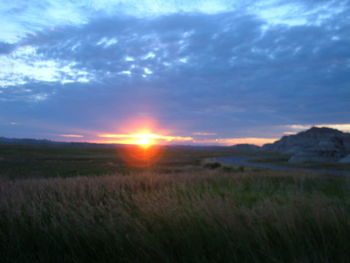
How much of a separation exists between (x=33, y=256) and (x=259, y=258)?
3354mm

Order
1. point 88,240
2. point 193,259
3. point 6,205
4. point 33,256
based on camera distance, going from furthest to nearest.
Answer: point 6,205 → point 88,240 → point 33,256 → point 193,259

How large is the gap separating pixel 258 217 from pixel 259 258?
0.90 metres

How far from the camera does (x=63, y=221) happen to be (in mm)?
4836

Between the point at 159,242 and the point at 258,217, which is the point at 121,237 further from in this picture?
the point at 258,217

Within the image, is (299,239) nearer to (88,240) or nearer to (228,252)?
(228,252)

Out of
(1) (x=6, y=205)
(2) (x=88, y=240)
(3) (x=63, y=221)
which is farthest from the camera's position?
(1) (x=6, y=205)

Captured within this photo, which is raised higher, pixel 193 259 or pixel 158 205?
pixel 158 205

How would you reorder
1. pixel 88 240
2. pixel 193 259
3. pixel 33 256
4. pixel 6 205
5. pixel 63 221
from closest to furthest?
pixel 193 259, pixel 33 256, pixel 88 240, pixel 63 221, pixel 6 205

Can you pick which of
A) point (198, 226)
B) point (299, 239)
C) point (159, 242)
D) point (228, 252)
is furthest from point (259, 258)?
point (159, 242)

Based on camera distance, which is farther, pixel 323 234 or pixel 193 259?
pixel 323 234

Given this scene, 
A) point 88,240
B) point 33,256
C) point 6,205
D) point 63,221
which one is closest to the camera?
point 33,256

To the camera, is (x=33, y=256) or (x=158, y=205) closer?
(x=33, y=256)

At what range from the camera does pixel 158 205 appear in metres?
5.13

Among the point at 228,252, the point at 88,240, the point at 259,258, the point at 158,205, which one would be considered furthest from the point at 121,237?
the point at 259,258
